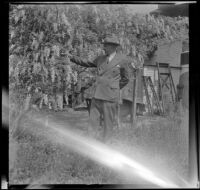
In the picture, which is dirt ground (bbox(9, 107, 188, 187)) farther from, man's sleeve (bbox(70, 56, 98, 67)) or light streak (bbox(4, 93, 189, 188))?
man's sleeve (bbox(70, 56, 98, 67))

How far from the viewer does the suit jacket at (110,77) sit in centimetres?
533

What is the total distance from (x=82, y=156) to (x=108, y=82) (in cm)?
120

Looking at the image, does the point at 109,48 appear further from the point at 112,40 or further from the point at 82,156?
the point at 82,156

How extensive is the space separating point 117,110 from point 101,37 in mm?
1176

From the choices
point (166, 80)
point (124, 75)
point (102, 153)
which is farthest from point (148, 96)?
point (102, 153)

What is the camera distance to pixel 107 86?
5340 mm

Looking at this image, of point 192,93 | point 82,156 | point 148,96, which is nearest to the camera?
point 192,93

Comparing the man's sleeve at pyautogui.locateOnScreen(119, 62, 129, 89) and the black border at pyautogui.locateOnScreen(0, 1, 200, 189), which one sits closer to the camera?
the black border at pyautogui.locateOnScreen(0, 1, 200, 189)

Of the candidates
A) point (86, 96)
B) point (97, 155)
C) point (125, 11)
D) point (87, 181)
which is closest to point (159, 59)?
point (125, 11)

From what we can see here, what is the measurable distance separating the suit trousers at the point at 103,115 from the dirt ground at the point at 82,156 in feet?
0.33

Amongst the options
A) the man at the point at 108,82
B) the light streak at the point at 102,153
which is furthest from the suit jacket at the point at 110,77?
the light streak at the point at 102,153

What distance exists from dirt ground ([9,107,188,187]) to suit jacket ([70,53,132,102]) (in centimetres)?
42

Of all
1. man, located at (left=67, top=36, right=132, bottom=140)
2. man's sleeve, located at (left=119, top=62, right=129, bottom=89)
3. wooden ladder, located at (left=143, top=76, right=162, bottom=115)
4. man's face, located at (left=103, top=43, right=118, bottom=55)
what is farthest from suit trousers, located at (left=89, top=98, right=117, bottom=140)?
man's face, located at (left=103, top=43, right=118, bottom=55)

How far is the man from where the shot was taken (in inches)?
210
